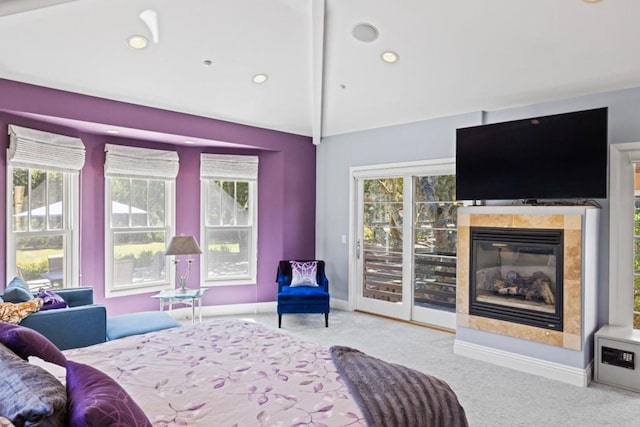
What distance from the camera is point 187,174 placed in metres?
5.34

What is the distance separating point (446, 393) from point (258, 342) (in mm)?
1099

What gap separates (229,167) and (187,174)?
559 mm

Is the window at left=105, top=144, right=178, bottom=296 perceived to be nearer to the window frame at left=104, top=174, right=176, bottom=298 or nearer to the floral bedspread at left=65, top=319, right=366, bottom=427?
the window frame at left=104, top=174, right=176, bottom=298

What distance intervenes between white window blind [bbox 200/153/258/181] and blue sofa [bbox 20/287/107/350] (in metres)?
2.55

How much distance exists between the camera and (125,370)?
1.96 m

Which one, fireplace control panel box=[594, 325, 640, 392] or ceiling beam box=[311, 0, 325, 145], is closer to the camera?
fireplace control panel box=[594, 325, 640, 392]

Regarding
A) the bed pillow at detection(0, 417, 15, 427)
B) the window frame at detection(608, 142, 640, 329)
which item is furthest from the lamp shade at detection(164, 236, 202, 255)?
the window frame at detection(608, 142, 640, 329)

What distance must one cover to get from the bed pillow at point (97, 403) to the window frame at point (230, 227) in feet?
13.4

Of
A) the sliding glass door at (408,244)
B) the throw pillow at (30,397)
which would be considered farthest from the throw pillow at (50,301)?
the sliding glass door at (408,244)

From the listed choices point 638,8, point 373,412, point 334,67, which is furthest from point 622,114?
point 373,412

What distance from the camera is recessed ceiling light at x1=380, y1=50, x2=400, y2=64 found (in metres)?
3.82

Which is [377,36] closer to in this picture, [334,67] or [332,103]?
[334,67]

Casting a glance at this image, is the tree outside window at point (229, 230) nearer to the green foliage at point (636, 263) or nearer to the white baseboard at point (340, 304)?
the white baseboard at point (340, 304)

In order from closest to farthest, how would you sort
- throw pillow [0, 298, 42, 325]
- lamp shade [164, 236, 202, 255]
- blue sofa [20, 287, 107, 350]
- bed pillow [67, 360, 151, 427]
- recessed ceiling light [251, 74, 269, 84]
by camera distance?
bed pillow [67, 360, 151, 427] → throw pillow [0, 298, 42, 325] → blue sofa [20, 287, 107, 350] → recessed ceiling light [251, 74, 269, 84] → lamp shade [164, 236, 202, 255]
